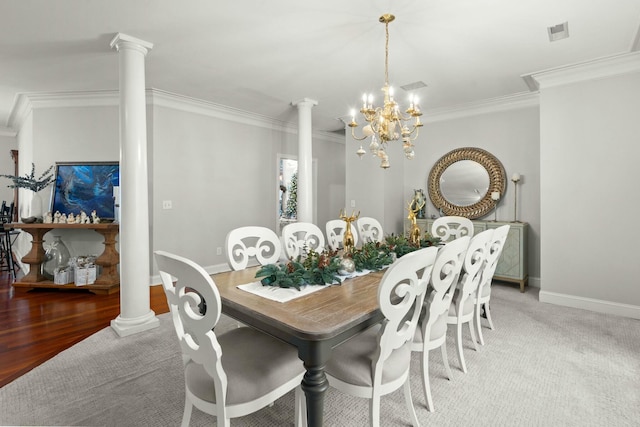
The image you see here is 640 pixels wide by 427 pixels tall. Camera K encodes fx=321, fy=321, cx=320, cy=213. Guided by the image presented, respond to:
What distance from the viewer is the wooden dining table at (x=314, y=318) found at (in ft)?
4.25

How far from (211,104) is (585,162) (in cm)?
483

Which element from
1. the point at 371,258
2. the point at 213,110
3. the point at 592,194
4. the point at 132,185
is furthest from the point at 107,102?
the point at 592,194

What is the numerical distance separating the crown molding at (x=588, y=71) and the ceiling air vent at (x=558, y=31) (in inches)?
31.3

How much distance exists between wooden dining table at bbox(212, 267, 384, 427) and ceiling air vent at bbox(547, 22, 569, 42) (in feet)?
8.88

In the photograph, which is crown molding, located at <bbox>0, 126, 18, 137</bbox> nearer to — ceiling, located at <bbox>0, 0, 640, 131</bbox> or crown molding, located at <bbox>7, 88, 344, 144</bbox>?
crown molding, located at <bbox>7, 88, 344, 144</bbox>

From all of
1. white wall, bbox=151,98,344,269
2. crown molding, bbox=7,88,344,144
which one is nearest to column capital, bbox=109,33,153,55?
crown molding, bbox=7,88,344,144

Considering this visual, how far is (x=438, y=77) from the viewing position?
3.80 meters

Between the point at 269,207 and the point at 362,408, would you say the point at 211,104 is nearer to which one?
the point at 269,207

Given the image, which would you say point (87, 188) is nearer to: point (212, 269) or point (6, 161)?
point (212, 269)

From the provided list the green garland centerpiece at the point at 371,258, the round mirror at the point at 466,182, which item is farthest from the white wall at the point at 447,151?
the green garland centerpiece at the point at 371,258

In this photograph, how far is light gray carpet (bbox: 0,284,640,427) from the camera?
180 cm

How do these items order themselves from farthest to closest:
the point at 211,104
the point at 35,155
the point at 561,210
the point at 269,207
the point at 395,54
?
the point at 269,207 < the point at 211,104 < the point at 35,155 < the point at 561,210 < the point at 395,54

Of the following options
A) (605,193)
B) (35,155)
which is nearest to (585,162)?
(605,193)

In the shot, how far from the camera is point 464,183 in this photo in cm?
491
